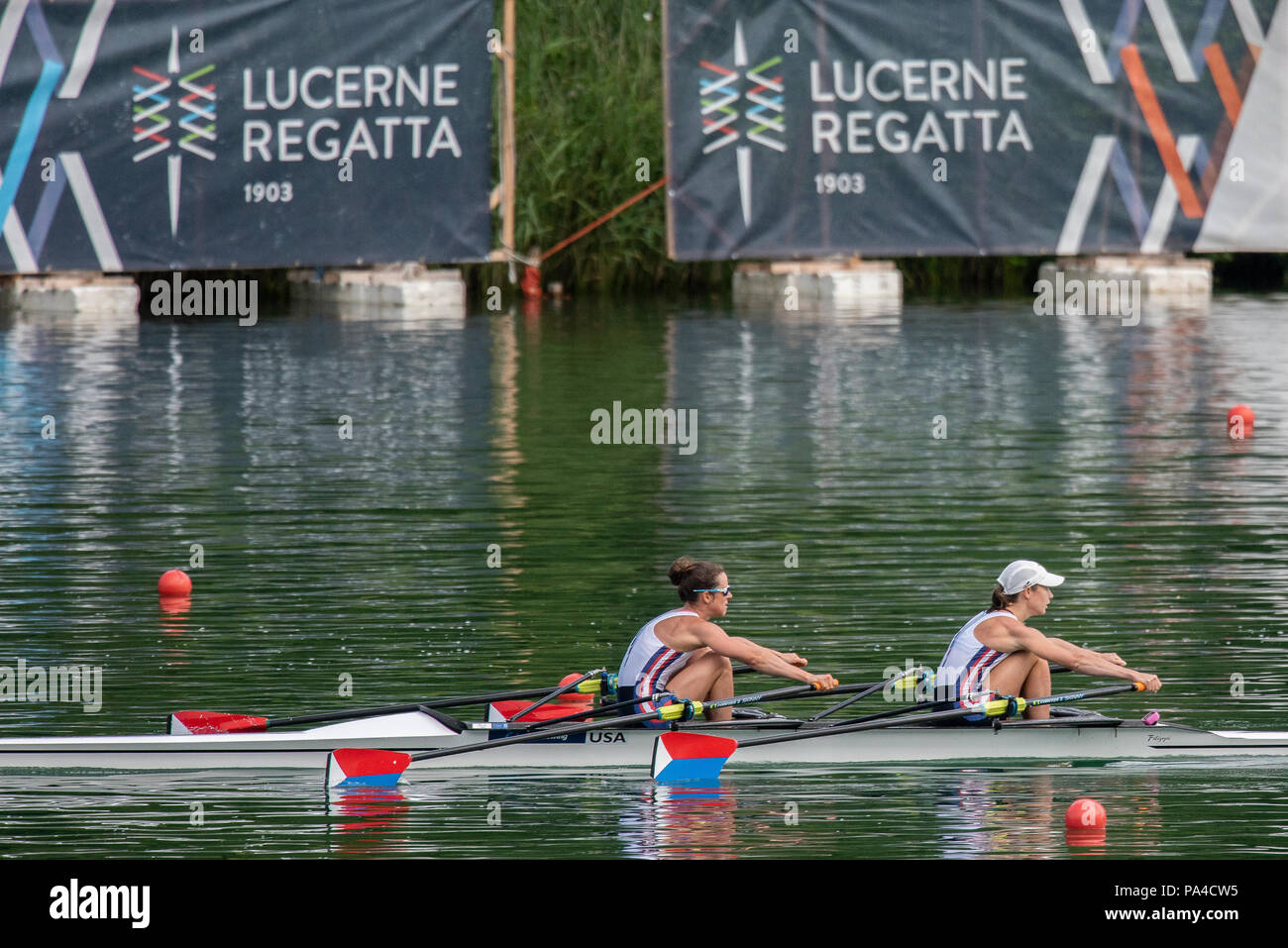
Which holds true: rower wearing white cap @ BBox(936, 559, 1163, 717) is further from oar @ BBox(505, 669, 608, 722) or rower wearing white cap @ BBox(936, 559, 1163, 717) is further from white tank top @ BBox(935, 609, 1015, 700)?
oar @ BBox(505, 669, 608, 722)

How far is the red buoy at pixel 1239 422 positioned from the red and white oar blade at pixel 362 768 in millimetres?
11388

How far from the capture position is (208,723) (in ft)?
34.6

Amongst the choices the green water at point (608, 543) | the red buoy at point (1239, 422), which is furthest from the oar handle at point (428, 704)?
the red buoy at point (1239, 422)

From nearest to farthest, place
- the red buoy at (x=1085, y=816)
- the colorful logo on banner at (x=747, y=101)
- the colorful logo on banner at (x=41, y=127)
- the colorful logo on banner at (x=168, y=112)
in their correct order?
the red buoy at (x=1085, y=816)
the colorful logo on banner at (x=41, y=127)
the colorful logo on banner at (x=168, y=112)
the colorful logo on banner at (x=747, y=101)

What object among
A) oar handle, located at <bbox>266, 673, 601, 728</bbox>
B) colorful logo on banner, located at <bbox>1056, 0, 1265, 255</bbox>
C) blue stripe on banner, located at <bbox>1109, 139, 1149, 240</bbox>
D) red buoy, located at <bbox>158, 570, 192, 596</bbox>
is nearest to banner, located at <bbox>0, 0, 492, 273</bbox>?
colorful logo on banner, located at <bbox>1056, 0, 1265, 255</bbox>

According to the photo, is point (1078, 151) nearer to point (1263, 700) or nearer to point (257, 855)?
point (1263, 700)

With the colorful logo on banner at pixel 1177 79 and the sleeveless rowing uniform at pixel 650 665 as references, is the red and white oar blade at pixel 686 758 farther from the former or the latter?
the colorful logo on banner at pixel 1177 79

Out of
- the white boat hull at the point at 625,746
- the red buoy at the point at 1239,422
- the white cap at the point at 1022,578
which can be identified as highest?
the red buoy at the point at 1239,422

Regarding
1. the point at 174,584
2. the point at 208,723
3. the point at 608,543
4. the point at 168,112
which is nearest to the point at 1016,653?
the point at 208,723

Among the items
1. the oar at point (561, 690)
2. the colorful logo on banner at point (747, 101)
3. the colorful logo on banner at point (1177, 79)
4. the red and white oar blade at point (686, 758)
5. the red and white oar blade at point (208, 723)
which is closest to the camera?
the red and white oar blade at point (686, 758)

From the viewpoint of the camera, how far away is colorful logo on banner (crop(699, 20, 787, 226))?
27.8 metres

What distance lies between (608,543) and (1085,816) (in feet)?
21.6

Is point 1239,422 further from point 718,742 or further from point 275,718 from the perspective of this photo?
point 275,718

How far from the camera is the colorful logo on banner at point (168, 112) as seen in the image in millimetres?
27219
